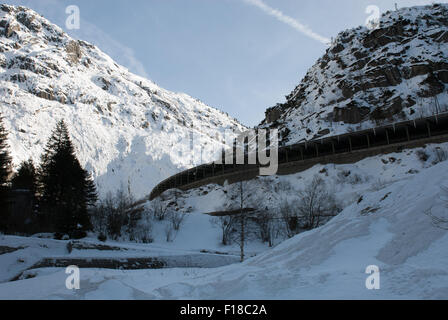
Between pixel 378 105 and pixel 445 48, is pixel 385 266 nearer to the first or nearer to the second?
pixel 378 105

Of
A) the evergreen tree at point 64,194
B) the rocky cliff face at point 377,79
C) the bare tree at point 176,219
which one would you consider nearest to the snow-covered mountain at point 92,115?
the rocky cliff face at point 377,79

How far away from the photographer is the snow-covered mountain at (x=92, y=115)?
9762cm

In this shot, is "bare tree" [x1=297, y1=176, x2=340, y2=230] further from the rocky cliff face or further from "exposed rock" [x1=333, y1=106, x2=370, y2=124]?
"exposed rock" [x1=333, y1=106, x2=370, y2=124]

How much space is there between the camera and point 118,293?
8.73m

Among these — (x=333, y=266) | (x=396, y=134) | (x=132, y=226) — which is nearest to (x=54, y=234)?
(x=132, y=226)

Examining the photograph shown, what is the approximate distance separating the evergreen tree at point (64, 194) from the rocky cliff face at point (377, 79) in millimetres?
37405

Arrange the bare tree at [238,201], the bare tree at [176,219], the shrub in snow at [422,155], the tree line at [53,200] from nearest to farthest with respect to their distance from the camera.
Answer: the tree line at [53,200] → the bare tree at [238,201] → the bare tree at [176,219] → the shrub in snow at [422,155]

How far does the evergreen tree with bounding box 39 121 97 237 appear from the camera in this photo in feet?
110

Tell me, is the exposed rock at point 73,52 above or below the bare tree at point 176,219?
above

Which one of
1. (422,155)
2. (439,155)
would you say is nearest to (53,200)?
(422,155)

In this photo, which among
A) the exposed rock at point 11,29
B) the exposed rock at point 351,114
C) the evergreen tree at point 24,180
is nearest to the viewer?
the evergreen tree at point 24,180

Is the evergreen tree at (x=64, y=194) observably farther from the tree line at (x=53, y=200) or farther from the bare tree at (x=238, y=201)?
the bare tree at (x=238, y=201)

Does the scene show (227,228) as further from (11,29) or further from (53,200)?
(11,29)

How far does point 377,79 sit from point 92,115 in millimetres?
91588
